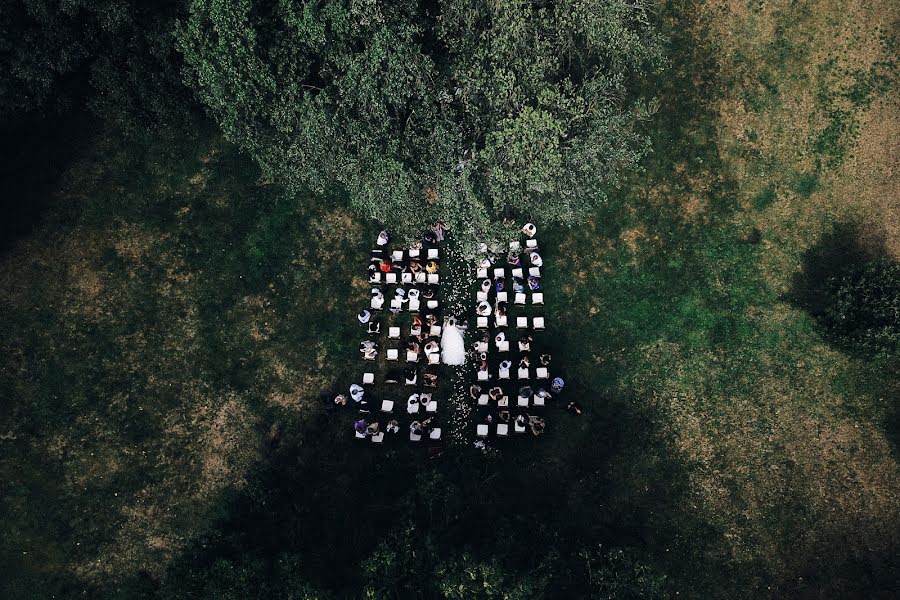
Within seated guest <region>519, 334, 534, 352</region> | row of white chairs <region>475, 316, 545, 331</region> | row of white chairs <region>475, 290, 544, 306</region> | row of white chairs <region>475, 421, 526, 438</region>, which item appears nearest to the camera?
row of white chairs <region>475, 421, 526, 438</region>

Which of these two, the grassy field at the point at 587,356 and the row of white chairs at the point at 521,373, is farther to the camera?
the row of white chairs at the point at 521,373

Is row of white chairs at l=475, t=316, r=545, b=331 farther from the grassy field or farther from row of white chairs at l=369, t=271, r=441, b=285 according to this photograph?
row of white chairs at l=369, t=271, r=441, b=285

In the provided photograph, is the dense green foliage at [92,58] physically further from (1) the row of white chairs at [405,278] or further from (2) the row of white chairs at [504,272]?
(2) the row of white chairs at [504,272]

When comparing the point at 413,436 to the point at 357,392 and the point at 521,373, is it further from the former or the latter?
the point at 521,373

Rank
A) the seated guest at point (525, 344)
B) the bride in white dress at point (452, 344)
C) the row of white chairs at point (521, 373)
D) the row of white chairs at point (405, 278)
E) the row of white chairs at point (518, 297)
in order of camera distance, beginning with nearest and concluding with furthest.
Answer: the bride in white dress at point (452, 344) < the row of white chairs at point (521, 373) < the seated guest at point (525, 344) < the row of white chairs at point (518, 297) < the row of white chairs at point (405, 278)

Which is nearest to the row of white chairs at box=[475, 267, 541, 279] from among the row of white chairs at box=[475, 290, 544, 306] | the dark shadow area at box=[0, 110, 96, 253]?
the row of white chairs at box=[475, 290, 544, 306]

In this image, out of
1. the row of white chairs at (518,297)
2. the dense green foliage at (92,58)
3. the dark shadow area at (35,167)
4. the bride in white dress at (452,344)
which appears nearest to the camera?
the dense green foliage at (92,58)

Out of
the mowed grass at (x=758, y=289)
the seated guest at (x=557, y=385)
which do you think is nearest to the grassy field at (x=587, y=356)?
the mowed grass at (x=758, y=289)
